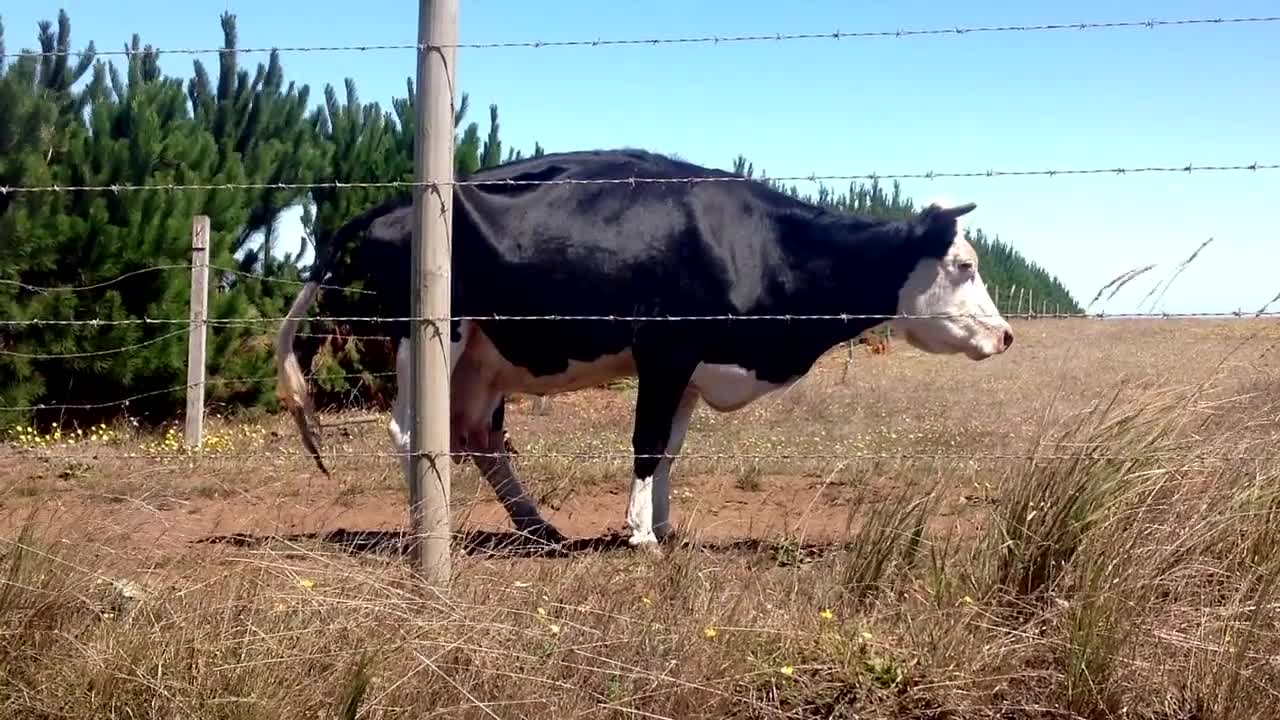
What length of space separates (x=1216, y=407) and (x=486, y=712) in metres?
3.25

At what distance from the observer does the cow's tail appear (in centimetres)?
645

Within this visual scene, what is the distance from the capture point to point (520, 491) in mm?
6645

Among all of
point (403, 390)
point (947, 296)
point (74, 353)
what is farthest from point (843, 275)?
point (74, 353)

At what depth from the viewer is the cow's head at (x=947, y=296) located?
6359 millimetres

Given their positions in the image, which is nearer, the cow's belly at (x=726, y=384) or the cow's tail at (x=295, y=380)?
the cow's tail at (x=295, y=380)

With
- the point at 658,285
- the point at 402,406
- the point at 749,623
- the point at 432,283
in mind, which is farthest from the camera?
the point at 658,285

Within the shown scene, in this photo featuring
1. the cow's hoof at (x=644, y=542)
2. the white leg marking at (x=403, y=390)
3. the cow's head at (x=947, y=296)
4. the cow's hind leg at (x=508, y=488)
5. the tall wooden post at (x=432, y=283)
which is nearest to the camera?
the tall wooden post at (x=432, y=283)

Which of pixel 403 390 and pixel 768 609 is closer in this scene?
pixel 768 609

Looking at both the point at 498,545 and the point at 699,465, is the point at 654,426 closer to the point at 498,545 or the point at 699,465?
the point at 498,545

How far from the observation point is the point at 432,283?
14.3 ft

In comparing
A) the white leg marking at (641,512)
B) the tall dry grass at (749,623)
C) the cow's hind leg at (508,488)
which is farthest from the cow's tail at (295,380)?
the tall dry grass at (749,623)

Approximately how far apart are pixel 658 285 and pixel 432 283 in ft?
7.59

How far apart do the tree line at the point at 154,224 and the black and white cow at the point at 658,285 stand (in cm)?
222

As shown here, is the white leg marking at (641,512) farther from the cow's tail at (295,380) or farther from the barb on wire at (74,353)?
the barb on wire at (74,353)
